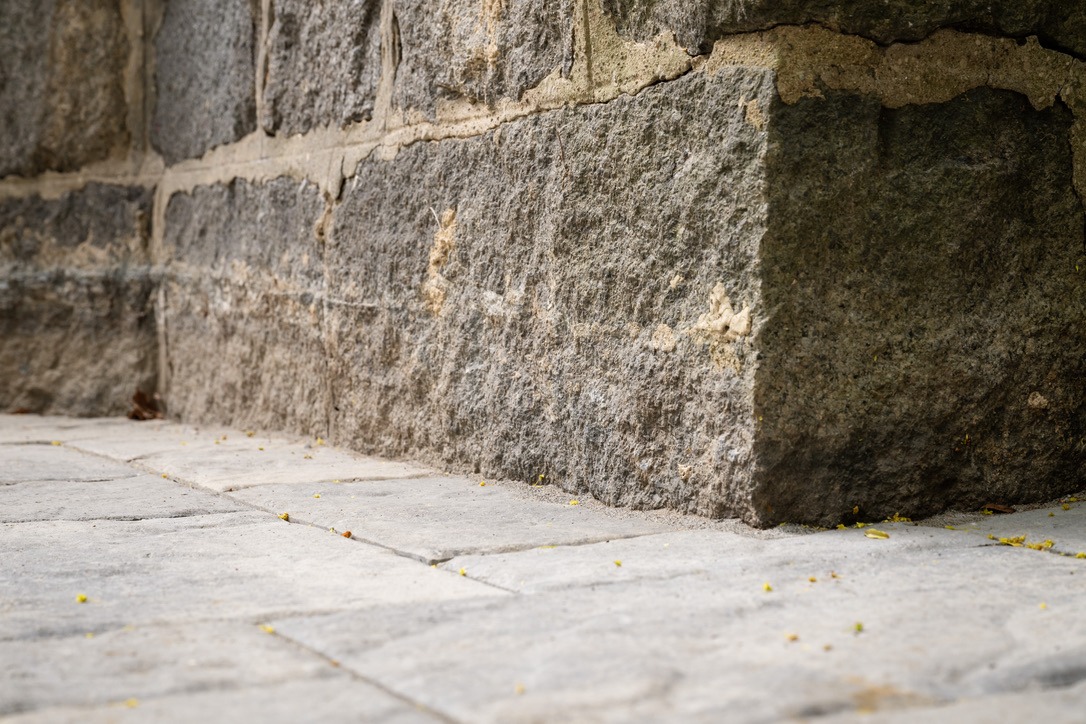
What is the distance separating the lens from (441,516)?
2.17 meters

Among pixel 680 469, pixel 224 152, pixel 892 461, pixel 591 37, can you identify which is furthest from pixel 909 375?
pixel 224 152

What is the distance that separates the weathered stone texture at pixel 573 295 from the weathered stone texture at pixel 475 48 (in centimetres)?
11

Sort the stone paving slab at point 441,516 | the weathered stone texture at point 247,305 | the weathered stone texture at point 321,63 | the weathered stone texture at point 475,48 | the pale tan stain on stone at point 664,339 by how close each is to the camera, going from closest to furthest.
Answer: the stone paving slab at point 441,516 < the pale tan stain on stone at point 664,339 < the weathered stone texture at point 475,48 < the weathered stone texture at point 321,63 < the weathered stone texture at point 247,305

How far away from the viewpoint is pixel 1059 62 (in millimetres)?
2150

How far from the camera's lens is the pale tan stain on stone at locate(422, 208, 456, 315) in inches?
106

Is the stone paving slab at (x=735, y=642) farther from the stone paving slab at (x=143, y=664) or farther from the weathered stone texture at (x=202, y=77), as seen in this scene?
the weathered stone texture at (x=202, y=77)

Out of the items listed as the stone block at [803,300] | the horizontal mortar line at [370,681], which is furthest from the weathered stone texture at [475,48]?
the horizontal mortar line at [370,681]

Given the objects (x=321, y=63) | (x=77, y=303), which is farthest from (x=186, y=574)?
(x=77, y=303)

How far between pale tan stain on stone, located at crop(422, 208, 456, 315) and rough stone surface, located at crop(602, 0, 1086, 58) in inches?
26.6

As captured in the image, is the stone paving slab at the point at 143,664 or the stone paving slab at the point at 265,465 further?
the stone paving slab at the point at 265,465

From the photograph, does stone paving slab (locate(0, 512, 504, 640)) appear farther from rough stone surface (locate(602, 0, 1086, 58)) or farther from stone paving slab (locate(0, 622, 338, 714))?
rough stone surface (locate(602, 0, 1086, 58))

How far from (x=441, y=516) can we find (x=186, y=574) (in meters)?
0.52

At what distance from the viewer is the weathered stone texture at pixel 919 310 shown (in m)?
1.99

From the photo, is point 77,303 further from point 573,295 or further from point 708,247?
point 708,247
